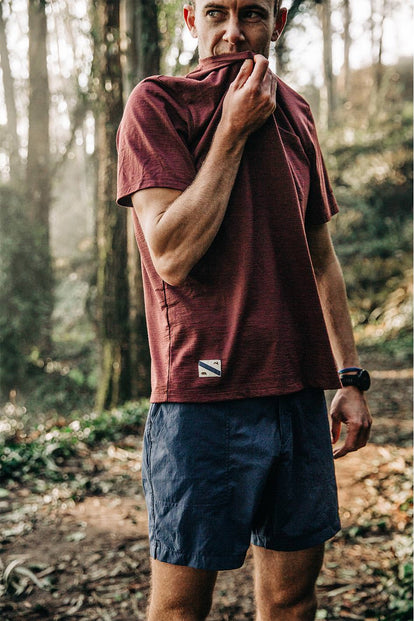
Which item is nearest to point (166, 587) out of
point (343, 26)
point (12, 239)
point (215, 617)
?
point (215, 617)

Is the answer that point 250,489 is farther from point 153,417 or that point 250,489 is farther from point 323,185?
point 323,185

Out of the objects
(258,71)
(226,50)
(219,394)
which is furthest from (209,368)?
Answer: (226,50)

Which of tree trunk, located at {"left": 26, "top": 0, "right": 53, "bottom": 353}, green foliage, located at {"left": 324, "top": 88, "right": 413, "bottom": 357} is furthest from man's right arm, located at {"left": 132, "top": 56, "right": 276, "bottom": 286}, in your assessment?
tree trunk, located at {"left": 26, "top": 0, "right": 53, "bottom": 353}

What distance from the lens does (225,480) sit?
1456 mm

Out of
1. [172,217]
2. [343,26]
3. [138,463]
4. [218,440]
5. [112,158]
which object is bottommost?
[138,463]

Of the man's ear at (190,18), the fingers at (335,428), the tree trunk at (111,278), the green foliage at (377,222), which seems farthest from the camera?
the green foliage at (377,222)

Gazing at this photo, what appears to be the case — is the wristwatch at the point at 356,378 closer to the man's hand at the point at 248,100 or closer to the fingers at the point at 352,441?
the fingers at the point at 352,441

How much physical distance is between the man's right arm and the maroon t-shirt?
54 millimetres

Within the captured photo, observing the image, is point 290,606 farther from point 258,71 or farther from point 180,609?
point 258,71

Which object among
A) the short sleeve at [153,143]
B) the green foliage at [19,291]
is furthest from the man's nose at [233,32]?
the green foliage at [19,291]

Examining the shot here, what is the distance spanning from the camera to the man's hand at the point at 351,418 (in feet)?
5.95

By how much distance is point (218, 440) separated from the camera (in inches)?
57.7

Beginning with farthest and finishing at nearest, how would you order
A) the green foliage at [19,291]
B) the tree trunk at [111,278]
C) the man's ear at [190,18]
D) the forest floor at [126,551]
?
the green foliage at [19,291], the tree trunk at [111,278], the forest floor at [126,551], the man's ear at [190,18]

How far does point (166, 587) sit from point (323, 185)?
1263 millimetres
